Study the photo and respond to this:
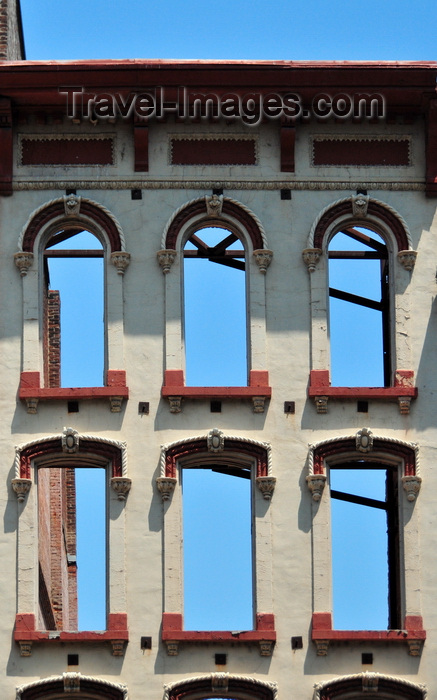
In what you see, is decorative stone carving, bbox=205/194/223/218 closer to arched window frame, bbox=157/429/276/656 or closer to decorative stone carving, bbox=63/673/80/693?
arched window frame, bbox=157/429/276/656

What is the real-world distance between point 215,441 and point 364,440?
294 centimetres

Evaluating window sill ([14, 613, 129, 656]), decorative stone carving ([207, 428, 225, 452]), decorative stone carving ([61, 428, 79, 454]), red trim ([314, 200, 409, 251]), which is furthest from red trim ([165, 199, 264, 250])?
window sill ([14, 613, 129, 656])

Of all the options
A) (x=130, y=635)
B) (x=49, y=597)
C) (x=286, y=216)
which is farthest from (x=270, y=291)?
(x=49, y=597)

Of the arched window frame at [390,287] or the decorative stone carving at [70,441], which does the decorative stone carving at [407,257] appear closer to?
the arched window frame at [390,287]

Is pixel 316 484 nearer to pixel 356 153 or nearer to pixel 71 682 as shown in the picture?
pixel 71 682

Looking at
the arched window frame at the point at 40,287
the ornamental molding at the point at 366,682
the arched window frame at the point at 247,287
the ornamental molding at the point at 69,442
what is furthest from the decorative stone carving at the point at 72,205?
the ornamental molding at the point at 366,682

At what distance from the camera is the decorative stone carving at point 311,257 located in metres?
43.0

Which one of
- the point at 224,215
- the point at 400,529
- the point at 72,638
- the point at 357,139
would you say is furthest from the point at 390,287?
the point at 72,638

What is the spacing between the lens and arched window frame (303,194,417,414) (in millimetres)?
42094

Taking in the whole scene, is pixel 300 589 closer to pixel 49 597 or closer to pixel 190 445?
pixel 190 445

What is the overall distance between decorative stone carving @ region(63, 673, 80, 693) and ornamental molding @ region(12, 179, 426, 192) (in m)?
10.1

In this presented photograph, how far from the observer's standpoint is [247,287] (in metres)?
43.0

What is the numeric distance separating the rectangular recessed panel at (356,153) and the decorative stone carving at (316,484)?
6.82 meters

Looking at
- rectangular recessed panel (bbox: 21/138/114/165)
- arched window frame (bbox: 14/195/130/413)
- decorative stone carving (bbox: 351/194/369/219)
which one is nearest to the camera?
arched window frame (bbox: 14/195/130/413)
